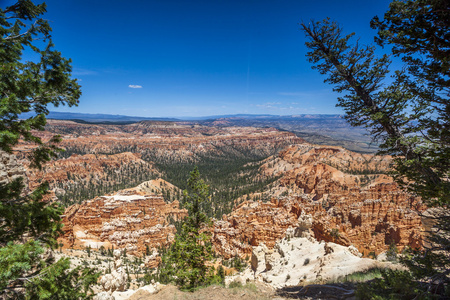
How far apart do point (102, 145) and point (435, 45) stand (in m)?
195

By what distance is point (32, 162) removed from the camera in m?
5.93

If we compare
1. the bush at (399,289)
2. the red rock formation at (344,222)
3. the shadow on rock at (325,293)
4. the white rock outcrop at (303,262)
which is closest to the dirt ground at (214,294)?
A: the shadow on rock at (325,293)

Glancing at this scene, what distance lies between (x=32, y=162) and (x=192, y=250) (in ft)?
27.7

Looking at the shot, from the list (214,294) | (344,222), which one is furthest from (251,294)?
(344,222)

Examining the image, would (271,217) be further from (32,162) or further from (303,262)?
(32,162)

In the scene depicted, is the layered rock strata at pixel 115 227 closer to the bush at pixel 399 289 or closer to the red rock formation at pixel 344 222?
the red rock formation at pixel 344 222

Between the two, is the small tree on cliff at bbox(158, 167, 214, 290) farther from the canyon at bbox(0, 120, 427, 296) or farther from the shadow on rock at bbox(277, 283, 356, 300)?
the shadow on rock at bbox(277, 283, 356, 300)

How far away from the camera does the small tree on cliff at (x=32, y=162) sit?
4836 millimetres

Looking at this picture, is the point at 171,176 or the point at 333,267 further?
the point at 171,176

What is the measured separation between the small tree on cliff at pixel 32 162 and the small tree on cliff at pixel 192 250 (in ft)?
18.0

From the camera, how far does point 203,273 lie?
11688 mm

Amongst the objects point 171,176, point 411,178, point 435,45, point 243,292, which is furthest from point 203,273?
point 171,176

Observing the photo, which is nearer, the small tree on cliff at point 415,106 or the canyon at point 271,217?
the small tree on cliff at point 415,106

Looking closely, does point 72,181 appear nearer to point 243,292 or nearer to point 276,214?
point 276,214
